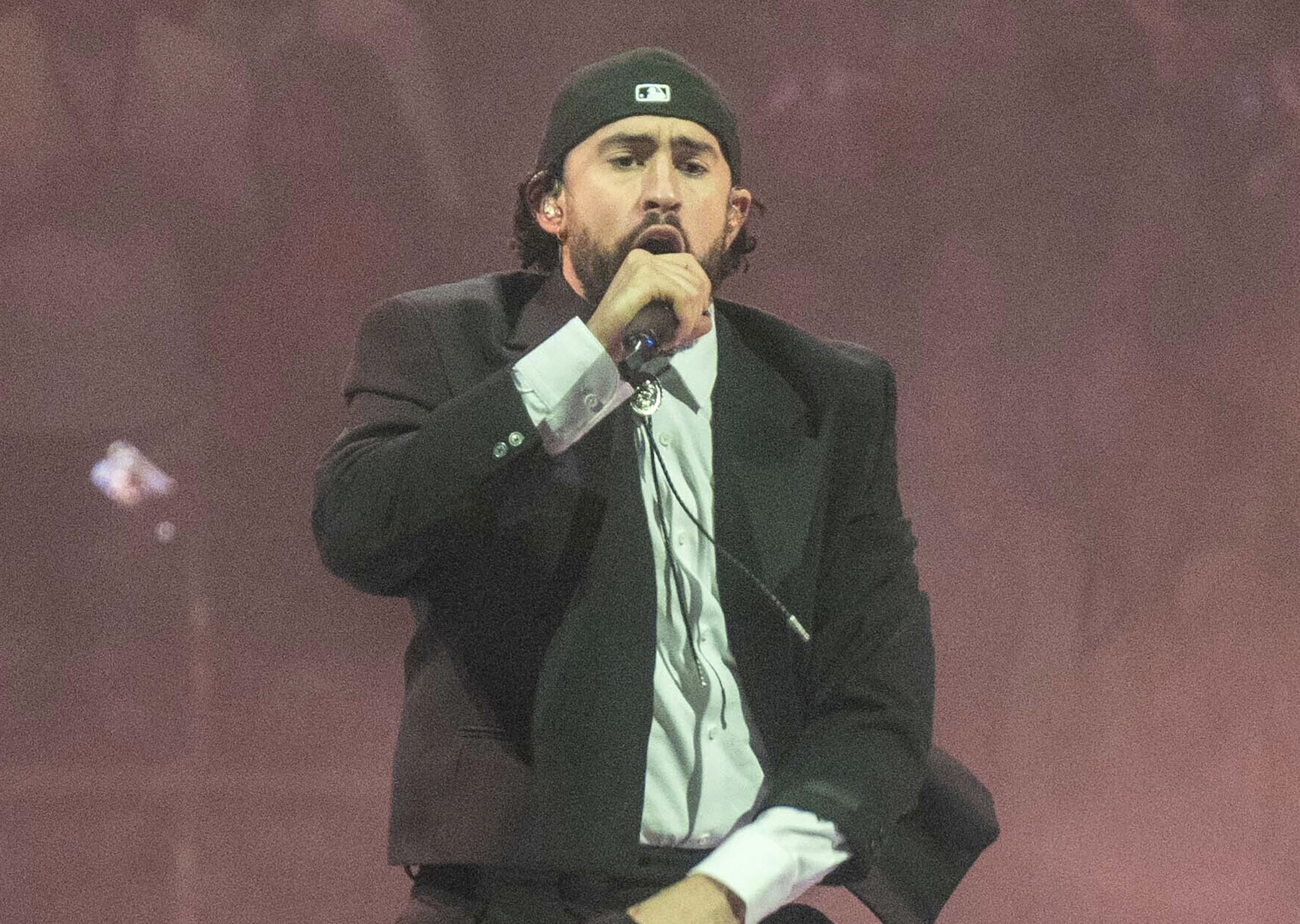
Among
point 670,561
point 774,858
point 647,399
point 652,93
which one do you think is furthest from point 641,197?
point 774,858

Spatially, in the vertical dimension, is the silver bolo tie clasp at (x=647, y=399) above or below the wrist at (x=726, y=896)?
above

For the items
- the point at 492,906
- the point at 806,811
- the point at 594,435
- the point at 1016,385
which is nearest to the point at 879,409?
the point at 594,435

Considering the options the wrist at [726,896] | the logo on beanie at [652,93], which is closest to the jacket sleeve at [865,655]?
the wrist at [726,896]

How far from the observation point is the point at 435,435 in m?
1.37

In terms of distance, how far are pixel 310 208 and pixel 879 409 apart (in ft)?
4.00

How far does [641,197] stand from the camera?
158 centimetres

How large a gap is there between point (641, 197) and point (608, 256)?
7 centimetres

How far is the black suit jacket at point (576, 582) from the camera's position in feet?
4.58

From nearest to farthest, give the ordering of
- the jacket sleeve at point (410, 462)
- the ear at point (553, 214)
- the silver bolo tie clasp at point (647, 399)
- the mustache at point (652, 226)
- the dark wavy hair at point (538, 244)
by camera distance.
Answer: the jacket sleeve at point (410, 462) → the silver bolo tie clasp at point (647, 399) → the mustache at point (652, 226) → the ear at point (553, 214) → the dark wavy hair at point (538, 244)

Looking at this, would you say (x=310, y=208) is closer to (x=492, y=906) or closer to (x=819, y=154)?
(x=819, y=154)

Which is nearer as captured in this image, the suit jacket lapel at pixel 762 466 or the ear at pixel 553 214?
the suit jacket lapel at pixel 762 466

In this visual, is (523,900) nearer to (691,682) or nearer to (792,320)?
(691,682)

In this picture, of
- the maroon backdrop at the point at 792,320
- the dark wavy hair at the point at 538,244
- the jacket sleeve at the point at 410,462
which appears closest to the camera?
the jacket sleeve at the point at 410,462

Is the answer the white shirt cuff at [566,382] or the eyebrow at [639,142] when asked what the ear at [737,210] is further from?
the white shirt cuff at [566,382]
